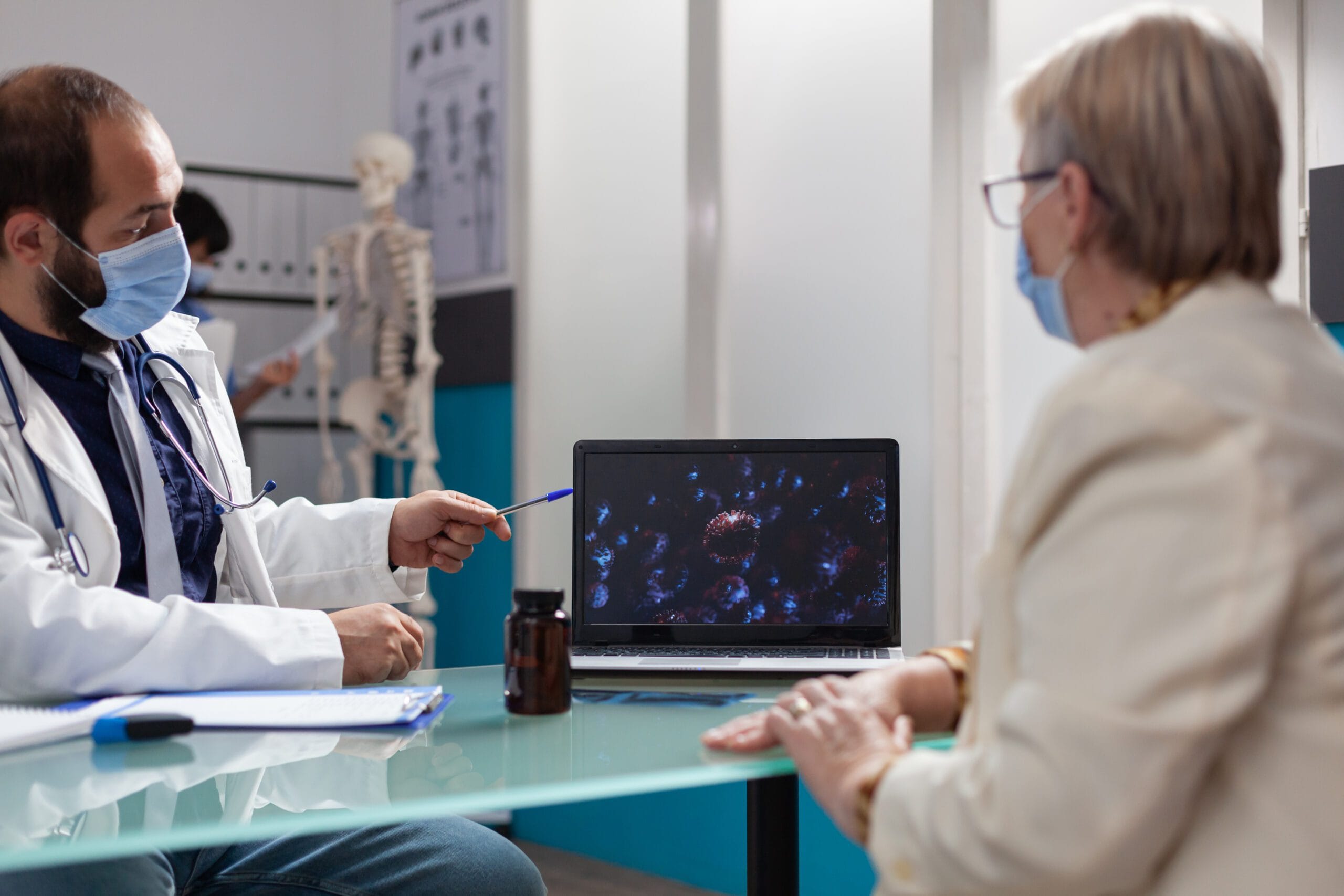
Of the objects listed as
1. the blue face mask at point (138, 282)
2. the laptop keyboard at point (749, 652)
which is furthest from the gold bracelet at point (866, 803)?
the blue face mask at point (138, 282)

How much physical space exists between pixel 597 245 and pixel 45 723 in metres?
2.63

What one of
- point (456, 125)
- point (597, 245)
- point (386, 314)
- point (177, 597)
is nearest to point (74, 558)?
point (177, 597)

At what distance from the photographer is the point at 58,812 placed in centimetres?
96

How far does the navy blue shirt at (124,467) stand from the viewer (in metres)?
1.69

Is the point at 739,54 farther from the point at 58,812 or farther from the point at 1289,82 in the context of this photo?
the point at 58,812

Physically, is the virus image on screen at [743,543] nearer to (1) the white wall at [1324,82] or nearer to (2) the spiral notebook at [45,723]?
(2) the spiral notebook at [45,723]

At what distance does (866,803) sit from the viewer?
0.93 meters

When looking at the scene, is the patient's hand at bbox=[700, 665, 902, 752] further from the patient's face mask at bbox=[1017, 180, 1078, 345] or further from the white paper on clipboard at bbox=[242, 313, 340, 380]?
the white paper on clipboard at bbox=[242, 313, 340, 380]

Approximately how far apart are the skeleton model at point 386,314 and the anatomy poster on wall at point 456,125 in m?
0.18

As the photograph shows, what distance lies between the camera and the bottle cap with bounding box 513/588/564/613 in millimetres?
1301

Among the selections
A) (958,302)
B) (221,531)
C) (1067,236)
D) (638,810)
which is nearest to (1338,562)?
(1067,236)

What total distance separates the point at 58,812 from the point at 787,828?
0.72 meters

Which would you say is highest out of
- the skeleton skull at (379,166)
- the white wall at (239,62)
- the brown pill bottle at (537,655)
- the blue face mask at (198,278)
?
the white wall at (239,62)

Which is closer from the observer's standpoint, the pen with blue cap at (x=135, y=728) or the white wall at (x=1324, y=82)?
the pen with blue cap at (x=135, y=728)
